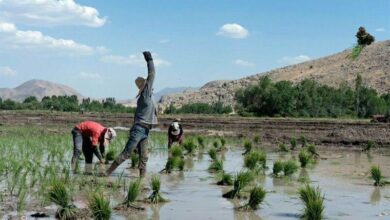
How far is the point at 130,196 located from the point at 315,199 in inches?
81.8

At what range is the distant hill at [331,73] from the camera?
3620 inches

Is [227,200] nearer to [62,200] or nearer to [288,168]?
[62,200]

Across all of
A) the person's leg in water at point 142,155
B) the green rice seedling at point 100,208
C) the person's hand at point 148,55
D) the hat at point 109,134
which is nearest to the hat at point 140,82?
the person's hand at point 148,55

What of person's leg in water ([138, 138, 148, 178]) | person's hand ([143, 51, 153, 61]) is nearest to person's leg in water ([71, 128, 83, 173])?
person's leg in water ([138, 138, 148, 178])

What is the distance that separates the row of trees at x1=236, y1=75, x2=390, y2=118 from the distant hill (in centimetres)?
2244

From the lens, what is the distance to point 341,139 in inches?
949

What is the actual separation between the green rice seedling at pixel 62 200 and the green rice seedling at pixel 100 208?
254mm

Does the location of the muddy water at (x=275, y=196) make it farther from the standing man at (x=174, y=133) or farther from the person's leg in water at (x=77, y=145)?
the standing man at (x=174, y=133)

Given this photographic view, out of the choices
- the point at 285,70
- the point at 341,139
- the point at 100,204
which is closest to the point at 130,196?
the point at 100,204

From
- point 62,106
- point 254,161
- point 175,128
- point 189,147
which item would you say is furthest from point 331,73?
point 254,161

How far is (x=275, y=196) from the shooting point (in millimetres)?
8320

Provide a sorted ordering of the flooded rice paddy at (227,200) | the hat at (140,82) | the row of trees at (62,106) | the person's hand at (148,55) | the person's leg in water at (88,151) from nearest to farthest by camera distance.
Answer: the flooded rice paddy at (227,200) < the person's hand at (148,55) < the hat at (140,82) < the person's leg in water at (88,151) < the row of trees at (62,106)

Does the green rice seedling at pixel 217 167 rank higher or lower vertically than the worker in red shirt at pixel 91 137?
Result: lower

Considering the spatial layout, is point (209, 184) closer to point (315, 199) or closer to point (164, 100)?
point (315, 199)
